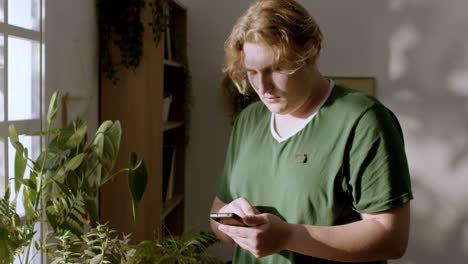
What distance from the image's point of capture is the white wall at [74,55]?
2104 mm

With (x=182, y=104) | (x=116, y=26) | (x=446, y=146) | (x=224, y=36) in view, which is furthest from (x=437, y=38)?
(x=116, y=26)

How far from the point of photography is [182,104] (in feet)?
11.6

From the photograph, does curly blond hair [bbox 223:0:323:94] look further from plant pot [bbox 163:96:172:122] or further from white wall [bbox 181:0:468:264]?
white wall [bbox 181:0:468:264]

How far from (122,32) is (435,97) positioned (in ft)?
6.41

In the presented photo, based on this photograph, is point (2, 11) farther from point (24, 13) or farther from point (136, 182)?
point (136, 182)

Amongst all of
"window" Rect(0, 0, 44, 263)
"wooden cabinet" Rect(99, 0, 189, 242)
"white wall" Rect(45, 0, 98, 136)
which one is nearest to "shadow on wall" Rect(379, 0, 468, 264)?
"wooden cabinet" Rect(99, 0, 189, 242)

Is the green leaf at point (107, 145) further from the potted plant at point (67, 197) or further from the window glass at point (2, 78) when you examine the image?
the window glass at point (2, 78)

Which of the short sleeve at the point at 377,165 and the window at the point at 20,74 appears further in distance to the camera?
the window at the point at 20,74

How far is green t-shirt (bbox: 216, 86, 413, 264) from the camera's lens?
125 centimetres

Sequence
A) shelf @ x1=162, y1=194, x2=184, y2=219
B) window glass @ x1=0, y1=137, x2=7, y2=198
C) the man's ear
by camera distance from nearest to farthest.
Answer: the man's ear → window glass @ x1=0, y1=137, x2=7, y2=198 → shelf @ x1=162, y1=194, x2=184, y2=219

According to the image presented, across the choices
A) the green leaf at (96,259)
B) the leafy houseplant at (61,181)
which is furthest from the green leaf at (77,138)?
the green leaf at (96,259)

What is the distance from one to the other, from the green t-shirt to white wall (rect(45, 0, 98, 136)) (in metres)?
0.96

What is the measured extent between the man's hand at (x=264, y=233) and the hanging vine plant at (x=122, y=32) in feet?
5.17

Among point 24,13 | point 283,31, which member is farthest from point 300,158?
point 24,13
